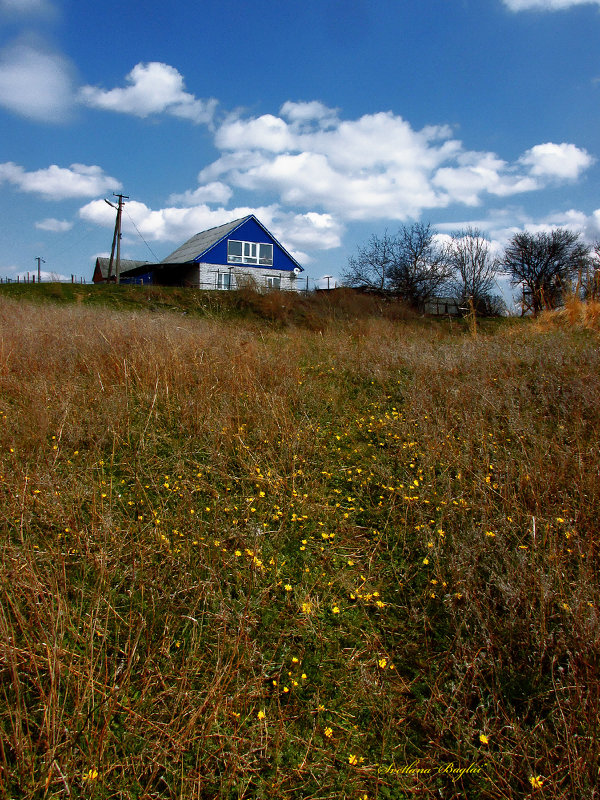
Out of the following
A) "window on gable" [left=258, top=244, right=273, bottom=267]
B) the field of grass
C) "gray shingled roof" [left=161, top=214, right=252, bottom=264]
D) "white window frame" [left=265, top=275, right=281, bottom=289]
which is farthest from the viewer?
"window on gable" [left=258, top=244, right=273, bottom=267]

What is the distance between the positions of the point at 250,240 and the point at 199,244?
3.99 metres

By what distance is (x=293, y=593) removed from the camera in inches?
106

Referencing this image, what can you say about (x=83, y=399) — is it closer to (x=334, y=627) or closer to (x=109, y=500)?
(x=109, y=500)

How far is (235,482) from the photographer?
3.69 m

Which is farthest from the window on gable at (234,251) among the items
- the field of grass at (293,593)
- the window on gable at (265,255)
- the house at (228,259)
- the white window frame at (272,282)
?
the field of grass at (293,593)

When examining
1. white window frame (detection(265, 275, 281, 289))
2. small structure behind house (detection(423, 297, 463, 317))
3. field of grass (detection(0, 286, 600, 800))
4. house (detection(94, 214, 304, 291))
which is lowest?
field of grass (detection(0, 286, 600, 800))

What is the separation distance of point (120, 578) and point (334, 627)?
50.5 inches

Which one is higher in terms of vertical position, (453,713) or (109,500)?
(109,500)

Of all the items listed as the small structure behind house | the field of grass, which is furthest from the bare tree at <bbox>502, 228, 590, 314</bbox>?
the field of grass

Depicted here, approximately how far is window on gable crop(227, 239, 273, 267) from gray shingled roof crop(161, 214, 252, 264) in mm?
1079

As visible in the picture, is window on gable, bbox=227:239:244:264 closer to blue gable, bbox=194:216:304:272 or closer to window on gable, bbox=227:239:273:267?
window on gable, bbox=227:239:273:267

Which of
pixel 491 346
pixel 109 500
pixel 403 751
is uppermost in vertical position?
pixel 491 346

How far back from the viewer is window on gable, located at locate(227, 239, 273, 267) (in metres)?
31.2

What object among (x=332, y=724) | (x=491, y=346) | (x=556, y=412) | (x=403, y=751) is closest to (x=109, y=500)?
(x=332, y=724)
